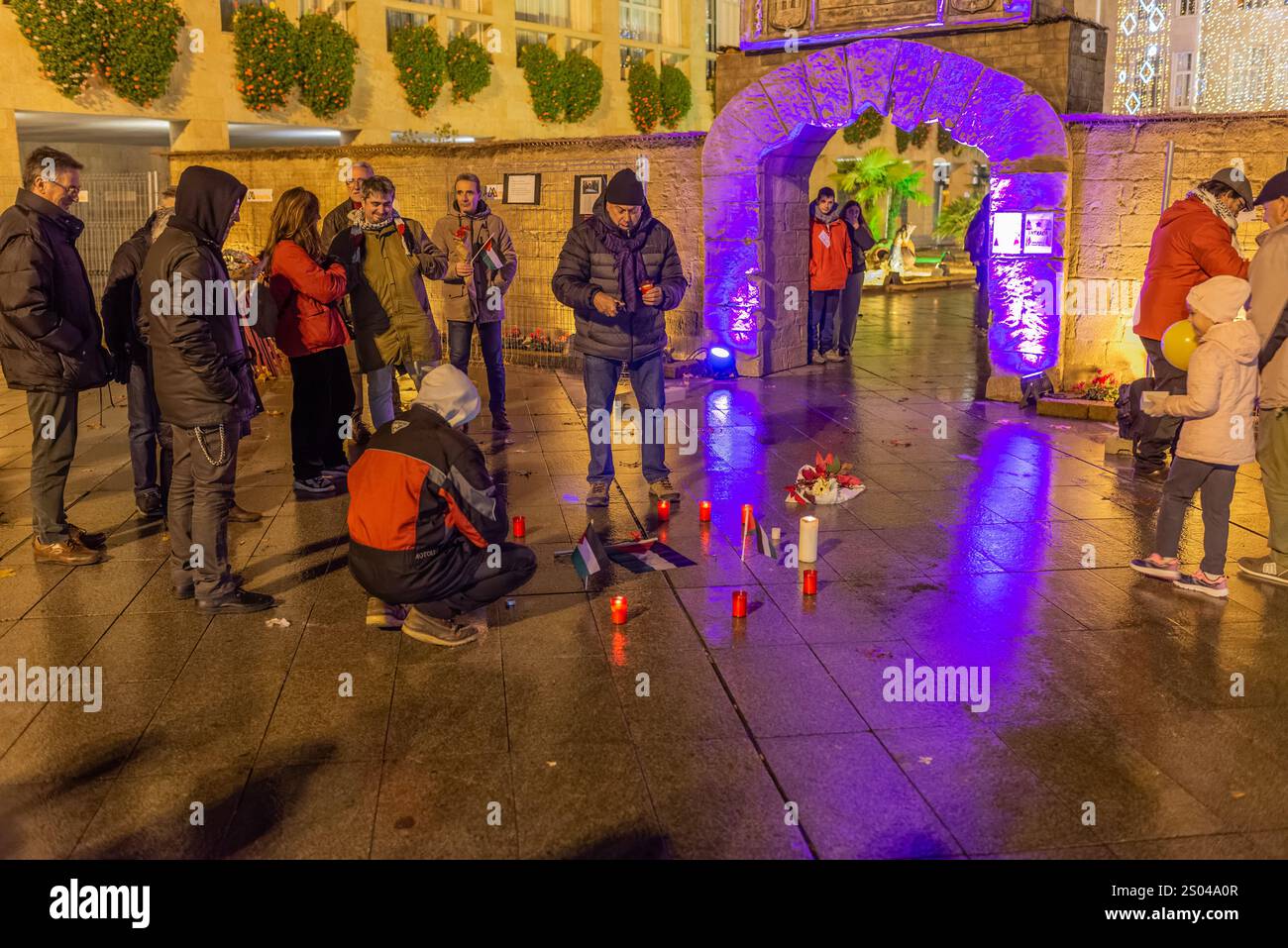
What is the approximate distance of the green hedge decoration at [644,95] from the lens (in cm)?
3156

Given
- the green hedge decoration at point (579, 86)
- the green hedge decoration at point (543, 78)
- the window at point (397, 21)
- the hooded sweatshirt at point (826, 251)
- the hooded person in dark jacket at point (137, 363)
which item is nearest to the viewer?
the hooded person in dark jacket at point (137, 363)

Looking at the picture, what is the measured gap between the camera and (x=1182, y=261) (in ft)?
25.7

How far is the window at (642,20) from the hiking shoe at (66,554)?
94.8 feet

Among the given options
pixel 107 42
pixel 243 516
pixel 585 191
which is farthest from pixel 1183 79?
pixel 107 42

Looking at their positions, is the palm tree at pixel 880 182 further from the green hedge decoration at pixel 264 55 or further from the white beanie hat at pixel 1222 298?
the white beanie hat at pixel 1222 298

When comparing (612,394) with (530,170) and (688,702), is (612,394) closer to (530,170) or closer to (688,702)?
(688,702)

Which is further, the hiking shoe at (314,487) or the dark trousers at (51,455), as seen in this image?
the hiking shoe at (314,487)

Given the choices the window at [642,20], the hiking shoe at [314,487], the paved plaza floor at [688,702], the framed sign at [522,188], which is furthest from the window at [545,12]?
the paved plaza floor at [688,702]

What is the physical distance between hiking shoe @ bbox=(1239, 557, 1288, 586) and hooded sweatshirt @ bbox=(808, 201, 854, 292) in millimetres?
8368

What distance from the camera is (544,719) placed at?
4707mm

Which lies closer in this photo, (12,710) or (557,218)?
(12,710)

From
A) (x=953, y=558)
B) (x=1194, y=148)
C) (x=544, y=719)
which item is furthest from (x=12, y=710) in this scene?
(x=1194, y=148)
